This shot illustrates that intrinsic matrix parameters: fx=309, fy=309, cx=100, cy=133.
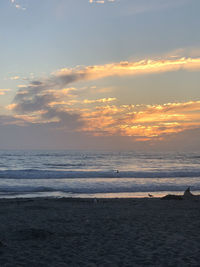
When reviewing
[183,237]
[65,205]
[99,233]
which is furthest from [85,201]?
[183,237]

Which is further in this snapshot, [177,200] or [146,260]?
[177,200]

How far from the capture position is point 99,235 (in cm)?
996

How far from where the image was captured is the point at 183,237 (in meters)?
9.69

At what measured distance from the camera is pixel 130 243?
29.3 feet

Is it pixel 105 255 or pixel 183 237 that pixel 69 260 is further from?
pixel 183 237

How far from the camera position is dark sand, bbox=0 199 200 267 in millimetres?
7500

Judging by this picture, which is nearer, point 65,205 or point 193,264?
point 193,264

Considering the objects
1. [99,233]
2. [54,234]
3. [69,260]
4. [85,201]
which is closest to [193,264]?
[69,260]

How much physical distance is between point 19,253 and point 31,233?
79.0 inches

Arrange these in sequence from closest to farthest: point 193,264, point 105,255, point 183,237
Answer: point 193,264
point 105,255
point 183,237

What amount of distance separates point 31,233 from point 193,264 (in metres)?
5.13

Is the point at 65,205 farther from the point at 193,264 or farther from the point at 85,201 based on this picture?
the point at 193,264

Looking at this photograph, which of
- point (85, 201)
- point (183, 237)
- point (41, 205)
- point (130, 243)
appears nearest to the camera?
point (130, 243)

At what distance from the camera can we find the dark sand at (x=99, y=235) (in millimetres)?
7500
